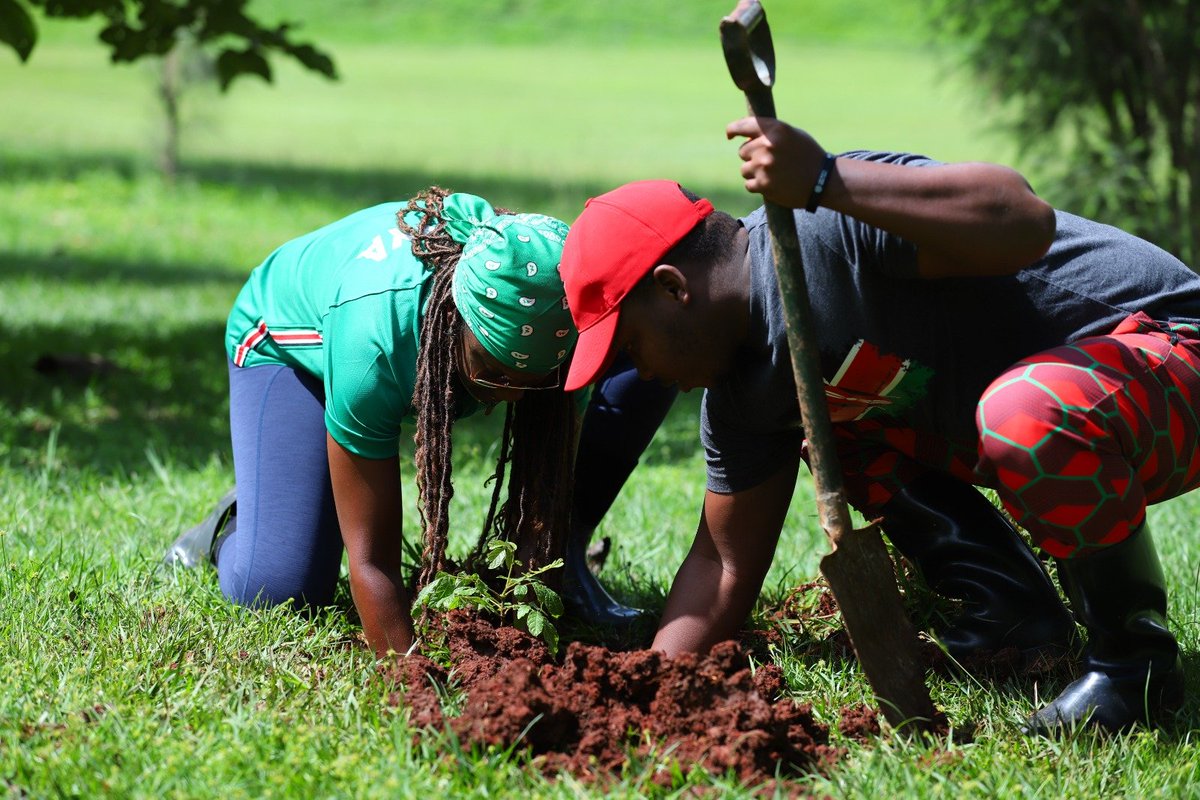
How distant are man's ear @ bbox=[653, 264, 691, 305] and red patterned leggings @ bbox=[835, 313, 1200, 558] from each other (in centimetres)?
65

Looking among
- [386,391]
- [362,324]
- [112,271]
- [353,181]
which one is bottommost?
[353,181]

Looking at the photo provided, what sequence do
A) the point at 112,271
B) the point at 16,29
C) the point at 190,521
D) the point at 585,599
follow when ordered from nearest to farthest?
the point at 585,599 < the point at 190,521 < the point at 16,29 < the point at 112,271

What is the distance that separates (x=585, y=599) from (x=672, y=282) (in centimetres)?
126

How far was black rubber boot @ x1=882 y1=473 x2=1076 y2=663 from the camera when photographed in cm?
325

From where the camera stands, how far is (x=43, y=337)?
23.4 ft

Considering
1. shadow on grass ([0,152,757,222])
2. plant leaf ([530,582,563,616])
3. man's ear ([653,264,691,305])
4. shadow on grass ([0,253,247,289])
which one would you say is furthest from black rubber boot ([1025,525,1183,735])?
shadow on grass ([0,152,757,222])

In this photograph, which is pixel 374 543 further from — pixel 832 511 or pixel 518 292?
pixel 832 511

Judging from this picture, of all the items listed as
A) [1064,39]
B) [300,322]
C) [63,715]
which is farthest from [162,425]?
[1064,39]

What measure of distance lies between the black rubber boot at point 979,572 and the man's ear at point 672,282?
101cm

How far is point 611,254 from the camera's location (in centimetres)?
267

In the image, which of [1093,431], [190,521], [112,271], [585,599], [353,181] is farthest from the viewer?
[353,181]

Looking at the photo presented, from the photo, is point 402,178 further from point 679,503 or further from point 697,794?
point 697,794

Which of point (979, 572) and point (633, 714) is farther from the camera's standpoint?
point (979, 572)

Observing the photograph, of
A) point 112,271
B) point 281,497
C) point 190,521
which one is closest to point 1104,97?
point 190,521
